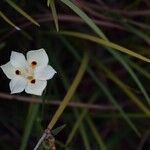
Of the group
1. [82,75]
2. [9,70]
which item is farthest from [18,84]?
[82,75]

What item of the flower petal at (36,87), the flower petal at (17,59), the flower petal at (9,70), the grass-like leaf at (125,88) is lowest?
the flower petal at (36,87)

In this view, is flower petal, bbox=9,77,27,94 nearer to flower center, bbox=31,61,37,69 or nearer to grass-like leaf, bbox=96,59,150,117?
flower center, bbox=31,61,37,69

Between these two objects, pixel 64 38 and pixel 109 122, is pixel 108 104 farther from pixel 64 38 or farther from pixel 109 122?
pixel 64 38

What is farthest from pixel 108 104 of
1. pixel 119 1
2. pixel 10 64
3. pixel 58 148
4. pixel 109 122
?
pixel 10 64

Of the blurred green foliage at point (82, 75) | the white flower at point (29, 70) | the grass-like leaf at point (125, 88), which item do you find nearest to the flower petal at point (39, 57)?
the white flower at point (29, 70)

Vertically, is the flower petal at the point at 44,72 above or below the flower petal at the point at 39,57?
below

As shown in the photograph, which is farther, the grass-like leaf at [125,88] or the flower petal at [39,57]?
the grass-like leaf at [125,88]

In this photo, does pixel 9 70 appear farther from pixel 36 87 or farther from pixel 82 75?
pixel 82 75

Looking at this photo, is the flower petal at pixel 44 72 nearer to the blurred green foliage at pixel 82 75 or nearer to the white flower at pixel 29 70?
the white flower at pixel 29 70
